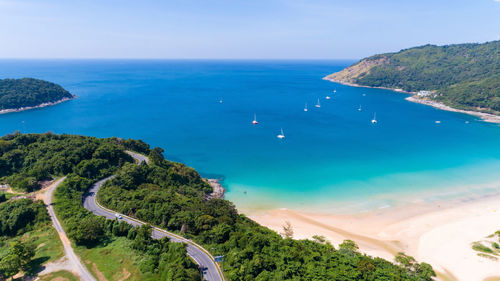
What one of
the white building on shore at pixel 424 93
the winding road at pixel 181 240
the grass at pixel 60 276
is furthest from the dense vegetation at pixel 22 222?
the white building on shore at pixel 424 93

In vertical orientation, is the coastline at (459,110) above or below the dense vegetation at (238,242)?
above

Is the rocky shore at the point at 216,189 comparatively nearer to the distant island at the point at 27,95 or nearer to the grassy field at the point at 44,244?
the grassy field at the point at 44,244

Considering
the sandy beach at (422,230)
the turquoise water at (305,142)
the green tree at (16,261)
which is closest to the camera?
the green tree at (16,261)

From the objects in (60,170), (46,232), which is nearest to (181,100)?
(60,170)

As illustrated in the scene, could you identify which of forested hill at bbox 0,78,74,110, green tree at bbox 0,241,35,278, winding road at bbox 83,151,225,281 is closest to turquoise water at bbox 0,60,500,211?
forested hill at bbox 0,78,74,110

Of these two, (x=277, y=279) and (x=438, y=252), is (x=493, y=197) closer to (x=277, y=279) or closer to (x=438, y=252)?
(x=438, y=252)

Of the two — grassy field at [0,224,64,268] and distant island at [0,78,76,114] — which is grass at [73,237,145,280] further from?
distant island at [0,78,76,114]
